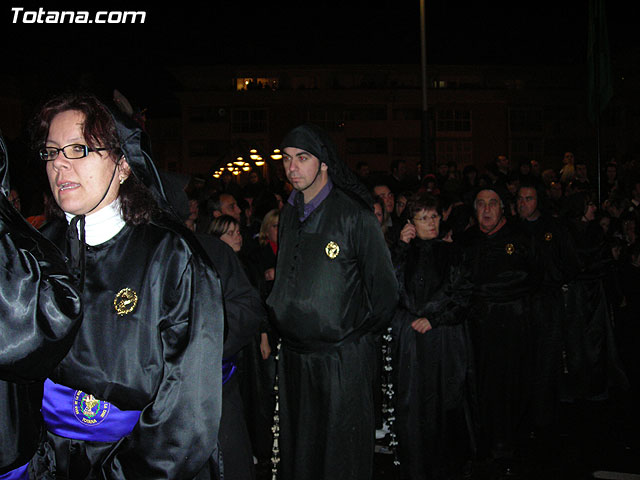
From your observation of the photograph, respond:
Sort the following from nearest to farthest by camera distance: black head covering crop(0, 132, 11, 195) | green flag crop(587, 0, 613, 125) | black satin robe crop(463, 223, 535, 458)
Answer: black head covering crop(0, 132, 11, 195) → black satin robe crop(463, 223, 535, 458) → green flag crop(587, 0, 613, 125)

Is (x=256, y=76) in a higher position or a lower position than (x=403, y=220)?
higher

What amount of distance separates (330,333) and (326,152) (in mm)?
1336

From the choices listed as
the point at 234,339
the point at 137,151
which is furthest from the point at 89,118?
the point at 234,339

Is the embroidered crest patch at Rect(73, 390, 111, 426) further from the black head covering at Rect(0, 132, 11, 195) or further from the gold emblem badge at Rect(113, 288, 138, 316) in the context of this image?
the black head covering at Rect(0, 132, 11, 195)

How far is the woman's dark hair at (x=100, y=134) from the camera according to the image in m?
2.54

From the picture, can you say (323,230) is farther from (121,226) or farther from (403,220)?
(403,220)

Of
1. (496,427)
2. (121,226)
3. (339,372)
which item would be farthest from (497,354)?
(121,226)

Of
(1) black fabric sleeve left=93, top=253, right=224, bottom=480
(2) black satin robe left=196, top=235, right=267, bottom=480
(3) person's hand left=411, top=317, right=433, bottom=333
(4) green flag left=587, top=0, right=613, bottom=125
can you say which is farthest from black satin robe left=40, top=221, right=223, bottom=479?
(4) green flag left=587, top=0, right=613, bottom=125

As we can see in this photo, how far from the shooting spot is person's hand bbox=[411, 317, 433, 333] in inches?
219

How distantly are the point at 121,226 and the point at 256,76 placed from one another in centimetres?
4691

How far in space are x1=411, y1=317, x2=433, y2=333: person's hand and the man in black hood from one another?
938 millimetres

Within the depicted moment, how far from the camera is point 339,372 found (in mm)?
4461

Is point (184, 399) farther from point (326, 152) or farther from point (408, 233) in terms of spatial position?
point (408, 233)

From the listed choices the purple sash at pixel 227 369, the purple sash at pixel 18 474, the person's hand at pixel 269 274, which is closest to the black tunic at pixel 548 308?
the person's hand at pixel 269 274
